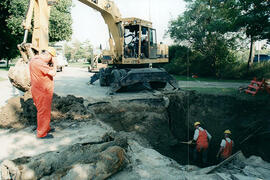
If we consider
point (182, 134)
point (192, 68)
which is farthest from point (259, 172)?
point (192, 68)

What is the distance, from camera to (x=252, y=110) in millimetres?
8891

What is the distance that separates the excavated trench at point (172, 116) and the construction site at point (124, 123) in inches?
1.4

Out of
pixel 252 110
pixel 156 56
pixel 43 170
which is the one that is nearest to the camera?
pixel 43 170

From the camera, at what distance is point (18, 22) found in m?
18.0

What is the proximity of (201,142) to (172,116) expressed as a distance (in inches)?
77.9

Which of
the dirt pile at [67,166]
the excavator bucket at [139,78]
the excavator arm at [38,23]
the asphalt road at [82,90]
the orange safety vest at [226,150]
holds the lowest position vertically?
the orange safety vest at [226,150]

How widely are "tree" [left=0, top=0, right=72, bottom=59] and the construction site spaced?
12.0 meters

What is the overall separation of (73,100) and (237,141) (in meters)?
6.77

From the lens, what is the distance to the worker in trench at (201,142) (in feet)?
20.7

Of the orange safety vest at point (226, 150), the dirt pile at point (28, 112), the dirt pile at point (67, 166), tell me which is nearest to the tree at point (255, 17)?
the orange safety vest at point (226, 150)

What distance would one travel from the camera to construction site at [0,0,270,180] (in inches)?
119

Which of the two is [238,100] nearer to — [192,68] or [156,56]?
[156,56]

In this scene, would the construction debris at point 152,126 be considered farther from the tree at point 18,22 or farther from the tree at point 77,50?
the tree at point 77,50

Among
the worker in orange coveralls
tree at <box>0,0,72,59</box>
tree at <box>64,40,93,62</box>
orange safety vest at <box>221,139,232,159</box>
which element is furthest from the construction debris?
tree at <box>64,40,93,62</box>
